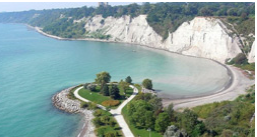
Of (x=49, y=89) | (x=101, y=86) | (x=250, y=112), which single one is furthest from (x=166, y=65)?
(x=250, y=112)

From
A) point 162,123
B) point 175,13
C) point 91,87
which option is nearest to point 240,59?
point 91,87

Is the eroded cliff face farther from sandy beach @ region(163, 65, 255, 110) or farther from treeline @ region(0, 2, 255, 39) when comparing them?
sandy beach @ region(163, 65, 255, 110)

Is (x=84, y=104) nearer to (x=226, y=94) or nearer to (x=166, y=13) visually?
(x=226, y=94)

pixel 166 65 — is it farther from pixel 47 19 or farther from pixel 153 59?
pixel 47 19

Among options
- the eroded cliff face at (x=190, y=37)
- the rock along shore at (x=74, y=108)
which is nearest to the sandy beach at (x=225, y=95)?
the rock along shore at (x=74, y=108)

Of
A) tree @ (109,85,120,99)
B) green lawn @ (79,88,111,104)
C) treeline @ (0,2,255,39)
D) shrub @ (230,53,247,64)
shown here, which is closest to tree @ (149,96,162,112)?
tree @ (109,85,120,99)

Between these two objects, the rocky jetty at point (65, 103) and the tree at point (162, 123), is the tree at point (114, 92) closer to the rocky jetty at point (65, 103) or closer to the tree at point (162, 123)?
the rocky jetty at point (65, 103)

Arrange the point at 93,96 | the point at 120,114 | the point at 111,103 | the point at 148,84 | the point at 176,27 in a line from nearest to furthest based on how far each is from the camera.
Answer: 1. the point at 120,114
2. the point at 111,103
3. the point at 93,96
4. the point at 148,84
5. the point at 176,27
